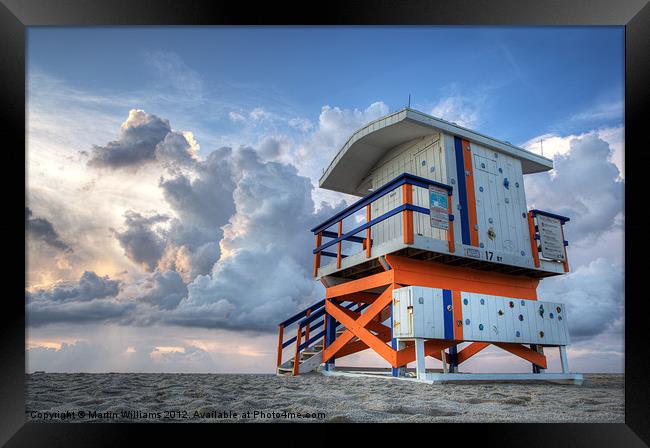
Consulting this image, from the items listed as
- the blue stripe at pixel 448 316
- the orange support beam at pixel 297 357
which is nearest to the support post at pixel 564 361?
the blue stripe at pixel 448 316

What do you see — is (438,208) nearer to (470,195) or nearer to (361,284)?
(470,195)

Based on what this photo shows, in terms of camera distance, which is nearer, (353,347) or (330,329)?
(353,347)

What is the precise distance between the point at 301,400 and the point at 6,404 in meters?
2.73

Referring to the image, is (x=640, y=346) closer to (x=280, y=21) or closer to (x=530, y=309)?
(x=280, y=21)

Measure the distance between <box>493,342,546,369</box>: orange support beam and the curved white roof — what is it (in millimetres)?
4122

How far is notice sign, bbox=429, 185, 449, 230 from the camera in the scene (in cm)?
796

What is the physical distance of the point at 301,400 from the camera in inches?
197

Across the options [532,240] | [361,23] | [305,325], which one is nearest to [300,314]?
[305,325]

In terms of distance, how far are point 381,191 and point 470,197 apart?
1902mm

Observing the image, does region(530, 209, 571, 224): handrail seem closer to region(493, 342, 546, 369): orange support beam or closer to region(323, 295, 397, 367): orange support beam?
region(493, 342, 546, 369): orange support beam

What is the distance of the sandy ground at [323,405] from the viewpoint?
13.3 ft

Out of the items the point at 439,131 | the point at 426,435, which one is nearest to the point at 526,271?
the point at 439,131

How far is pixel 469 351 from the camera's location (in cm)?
909

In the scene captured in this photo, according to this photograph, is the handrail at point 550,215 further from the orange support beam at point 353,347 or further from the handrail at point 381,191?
the orange support beam at point 353,347
